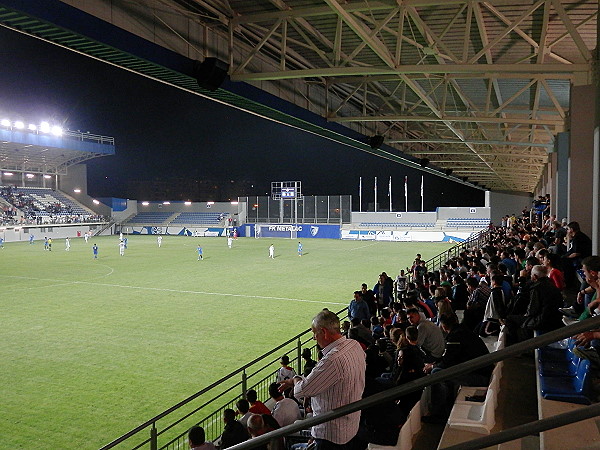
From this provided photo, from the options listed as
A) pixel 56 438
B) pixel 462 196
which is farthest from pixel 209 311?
pixel 462 196

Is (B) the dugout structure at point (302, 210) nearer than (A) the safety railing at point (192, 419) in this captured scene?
No

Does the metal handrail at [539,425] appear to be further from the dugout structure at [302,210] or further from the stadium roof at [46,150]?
the dugout structure at [302,210]

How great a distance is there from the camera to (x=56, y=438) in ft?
26.7

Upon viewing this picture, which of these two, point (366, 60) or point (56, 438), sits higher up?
point (366, 60)

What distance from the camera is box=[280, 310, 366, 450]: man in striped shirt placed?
3057mm

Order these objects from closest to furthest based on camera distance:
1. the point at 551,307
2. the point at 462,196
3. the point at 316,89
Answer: the point at 551,307 < the point at 316,89 < the point at 462,196

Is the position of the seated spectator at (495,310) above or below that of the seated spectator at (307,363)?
above

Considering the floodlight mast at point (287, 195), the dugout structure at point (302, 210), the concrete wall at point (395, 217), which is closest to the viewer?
the concrete wall at point (395, 217)

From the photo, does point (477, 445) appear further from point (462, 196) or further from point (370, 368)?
point (462, 196)

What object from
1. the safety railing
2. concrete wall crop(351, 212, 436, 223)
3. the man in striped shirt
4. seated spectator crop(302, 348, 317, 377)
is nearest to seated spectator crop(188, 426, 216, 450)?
the safety railing

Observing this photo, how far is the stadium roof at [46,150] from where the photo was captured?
2124 inches

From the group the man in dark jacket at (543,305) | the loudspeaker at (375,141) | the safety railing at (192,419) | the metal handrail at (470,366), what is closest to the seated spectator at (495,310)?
the man in dark jacket at (543,305)

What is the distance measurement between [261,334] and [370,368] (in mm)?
9016

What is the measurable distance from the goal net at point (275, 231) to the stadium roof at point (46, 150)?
2241cm
